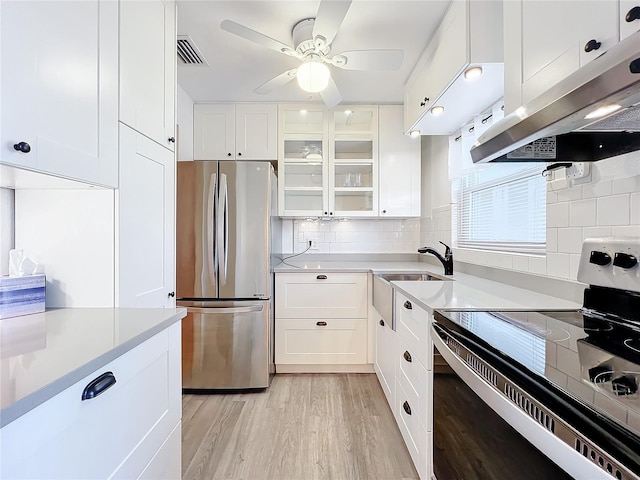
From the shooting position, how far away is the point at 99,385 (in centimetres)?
74

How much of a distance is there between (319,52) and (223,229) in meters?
1.36

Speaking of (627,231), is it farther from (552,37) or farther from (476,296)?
(552,37)

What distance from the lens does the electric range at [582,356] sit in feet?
1.65

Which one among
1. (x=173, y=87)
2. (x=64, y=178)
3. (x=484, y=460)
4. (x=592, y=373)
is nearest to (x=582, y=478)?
(x=592, y=373)

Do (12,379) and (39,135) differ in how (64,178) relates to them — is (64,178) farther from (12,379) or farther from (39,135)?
(12,379)

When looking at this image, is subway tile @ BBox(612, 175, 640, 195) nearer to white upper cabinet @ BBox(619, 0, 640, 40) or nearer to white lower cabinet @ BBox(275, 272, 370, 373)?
white upper cabinet @ BBox(619, 0, 640, 40)

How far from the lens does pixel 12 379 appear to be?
61cm

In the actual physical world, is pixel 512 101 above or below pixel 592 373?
above

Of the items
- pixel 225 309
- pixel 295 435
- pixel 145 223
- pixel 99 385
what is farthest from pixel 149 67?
pixel 295 435

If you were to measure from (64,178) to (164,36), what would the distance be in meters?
1.04

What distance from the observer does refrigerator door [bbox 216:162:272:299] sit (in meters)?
2.40

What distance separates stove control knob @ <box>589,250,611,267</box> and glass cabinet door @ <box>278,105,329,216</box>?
208 cm

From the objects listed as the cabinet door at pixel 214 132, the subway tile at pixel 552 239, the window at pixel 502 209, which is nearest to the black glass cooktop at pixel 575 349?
the subway tile at pixel 552 239

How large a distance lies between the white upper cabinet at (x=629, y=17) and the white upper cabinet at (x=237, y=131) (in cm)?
242
